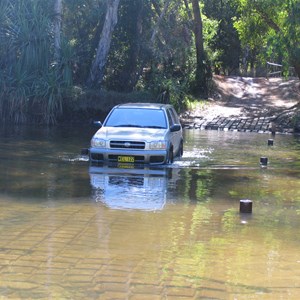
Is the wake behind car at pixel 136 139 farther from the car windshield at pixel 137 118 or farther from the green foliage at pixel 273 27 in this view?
the green foliage at pixel 273 27

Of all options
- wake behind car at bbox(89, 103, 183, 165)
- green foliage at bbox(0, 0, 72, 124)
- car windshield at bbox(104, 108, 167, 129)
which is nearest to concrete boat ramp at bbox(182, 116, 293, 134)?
green foliage at bbox(0, 0, 72, 124)

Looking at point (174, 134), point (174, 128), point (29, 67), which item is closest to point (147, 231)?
point (174, 128)

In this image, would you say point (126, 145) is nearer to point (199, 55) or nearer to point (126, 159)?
point (126, 159)

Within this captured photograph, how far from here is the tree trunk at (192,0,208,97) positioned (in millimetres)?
37125

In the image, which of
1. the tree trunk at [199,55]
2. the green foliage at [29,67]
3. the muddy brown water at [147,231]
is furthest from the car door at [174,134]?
the tree trunk at [199,55]

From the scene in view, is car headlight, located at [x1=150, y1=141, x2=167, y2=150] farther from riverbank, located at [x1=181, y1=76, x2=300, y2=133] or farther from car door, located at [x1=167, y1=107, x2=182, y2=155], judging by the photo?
riverbank, located at [x1=181, y1=76, x2=300, y2=133]

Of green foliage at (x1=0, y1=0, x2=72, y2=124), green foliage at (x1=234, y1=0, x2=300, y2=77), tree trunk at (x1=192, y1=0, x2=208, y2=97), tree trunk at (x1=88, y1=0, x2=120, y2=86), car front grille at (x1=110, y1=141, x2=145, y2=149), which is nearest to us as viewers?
car front grille at (x1=110, y1=141, x2=145, y2=149)

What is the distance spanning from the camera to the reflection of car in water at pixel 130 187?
10.8m

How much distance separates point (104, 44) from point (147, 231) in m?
24.5

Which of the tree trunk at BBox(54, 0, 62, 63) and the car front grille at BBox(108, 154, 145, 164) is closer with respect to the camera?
the car front grille at BBox(108, 154, 145, 164)

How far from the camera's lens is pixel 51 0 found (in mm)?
31609

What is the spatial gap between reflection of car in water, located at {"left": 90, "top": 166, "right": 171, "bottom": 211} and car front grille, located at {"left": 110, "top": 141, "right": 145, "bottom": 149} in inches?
21.2

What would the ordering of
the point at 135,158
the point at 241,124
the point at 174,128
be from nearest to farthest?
1. the point at 135,158
2. the point at 174,128
3. the point at 241,124

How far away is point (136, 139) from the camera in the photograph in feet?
49.8
